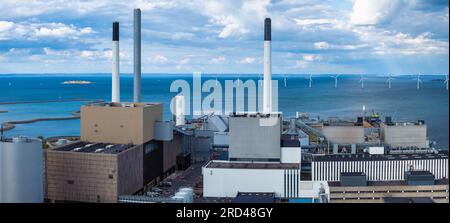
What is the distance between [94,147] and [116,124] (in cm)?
96

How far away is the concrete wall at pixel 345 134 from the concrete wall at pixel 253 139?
5.46 metres

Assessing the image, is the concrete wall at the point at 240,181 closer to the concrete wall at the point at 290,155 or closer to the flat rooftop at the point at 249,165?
the flat rooftop at the point at 249,165

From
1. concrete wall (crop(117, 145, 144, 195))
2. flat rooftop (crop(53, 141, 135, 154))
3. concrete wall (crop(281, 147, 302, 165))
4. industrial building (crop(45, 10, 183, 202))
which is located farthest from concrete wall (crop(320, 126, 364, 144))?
flat rooftop (crop(53, 141, 135, 154))

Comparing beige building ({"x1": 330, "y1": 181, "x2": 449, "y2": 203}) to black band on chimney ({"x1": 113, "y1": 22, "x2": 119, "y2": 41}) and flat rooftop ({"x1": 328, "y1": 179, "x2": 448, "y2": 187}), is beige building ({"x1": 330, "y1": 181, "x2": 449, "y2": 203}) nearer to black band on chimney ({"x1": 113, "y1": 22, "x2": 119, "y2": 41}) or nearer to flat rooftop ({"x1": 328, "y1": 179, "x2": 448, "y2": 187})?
flat rooftop ({"x1": 328, "y1": 179, "x2": 448, "y2": 187})

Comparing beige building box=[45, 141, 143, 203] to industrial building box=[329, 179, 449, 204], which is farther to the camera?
industrial building box=[329, 179, 449, 204]

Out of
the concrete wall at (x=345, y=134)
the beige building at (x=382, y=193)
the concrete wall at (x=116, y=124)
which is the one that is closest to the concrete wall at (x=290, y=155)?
the beige building at (x=382, y=193)

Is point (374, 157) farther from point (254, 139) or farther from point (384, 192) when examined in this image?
point (254, 139)

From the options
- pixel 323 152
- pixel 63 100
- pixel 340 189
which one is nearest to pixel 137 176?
pixel 340 189

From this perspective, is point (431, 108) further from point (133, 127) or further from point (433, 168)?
point (133, 127)

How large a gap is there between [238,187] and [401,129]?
832 centimetres

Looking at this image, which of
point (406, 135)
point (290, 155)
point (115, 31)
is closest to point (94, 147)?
point (290, 155)

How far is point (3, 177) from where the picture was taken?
9.39 metres

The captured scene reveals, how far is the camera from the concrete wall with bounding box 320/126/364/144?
18.6 m

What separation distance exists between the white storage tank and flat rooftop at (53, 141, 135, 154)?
1.68m
